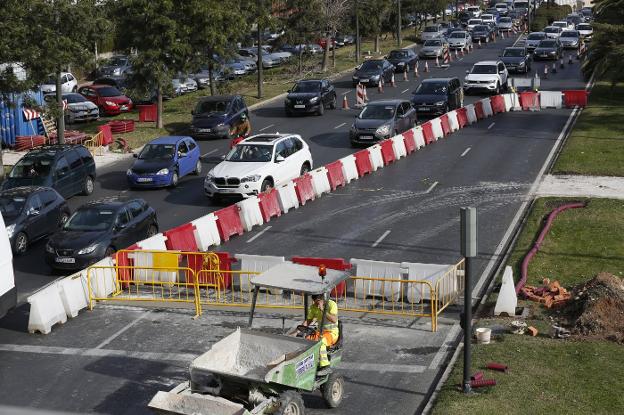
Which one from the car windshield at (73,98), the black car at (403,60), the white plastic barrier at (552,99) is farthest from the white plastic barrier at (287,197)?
the black car at (403,60)

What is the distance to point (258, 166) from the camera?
29.4 metres

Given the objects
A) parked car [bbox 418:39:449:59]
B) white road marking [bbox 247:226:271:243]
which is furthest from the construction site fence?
parked car [bbox 418:39:449:59]

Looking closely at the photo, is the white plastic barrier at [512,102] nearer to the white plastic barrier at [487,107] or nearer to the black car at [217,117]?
the white plastic barrier at [487,107]

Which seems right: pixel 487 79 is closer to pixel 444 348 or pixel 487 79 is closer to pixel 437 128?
pixel 437 128

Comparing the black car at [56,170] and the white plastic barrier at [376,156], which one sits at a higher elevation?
the black car at [56,170]

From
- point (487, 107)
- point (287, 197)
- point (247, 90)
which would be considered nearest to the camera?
point (287, 197)

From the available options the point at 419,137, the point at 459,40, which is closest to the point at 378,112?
the point at 419,137

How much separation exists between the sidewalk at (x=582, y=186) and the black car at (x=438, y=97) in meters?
12.0

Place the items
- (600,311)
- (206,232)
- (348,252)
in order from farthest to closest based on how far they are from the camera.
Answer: (206,232), (348,252), (600,311)

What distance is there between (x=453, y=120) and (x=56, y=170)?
18059 mm

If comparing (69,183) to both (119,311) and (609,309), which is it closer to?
(119,311)

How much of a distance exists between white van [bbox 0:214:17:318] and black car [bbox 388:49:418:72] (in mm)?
46001

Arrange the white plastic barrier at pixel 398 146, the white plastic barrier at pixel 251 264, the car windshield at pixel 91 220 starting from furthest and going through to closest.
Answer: the white plastic barrier at pixel 398 146
the car windshield at pixel 91 220
the white plastic barrier at pixel 251 264

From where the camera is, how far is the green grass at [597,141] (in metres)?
32.4
